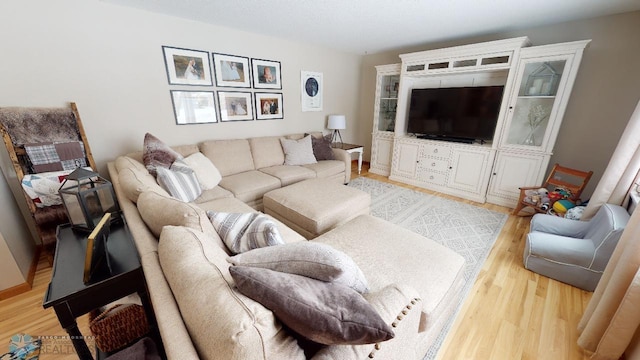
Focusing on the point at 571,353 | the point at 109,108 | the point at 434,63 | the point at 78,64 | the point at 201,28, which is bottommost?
the point at 571,353

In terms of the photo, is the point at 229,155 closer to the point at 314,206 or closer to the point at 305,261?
the point at 314,206

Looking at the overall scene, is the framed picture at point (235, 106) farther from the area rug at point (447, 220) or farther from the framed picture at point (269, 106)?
the area rug at point (447, 220)

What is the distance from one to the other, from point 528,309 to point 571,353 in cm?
29

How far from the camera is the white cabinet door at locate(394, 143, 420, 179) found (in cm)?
371

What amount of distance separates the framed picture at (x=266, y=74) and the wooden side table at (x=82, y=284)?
2.60 metres

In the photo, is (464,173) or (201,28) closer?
(201,28)

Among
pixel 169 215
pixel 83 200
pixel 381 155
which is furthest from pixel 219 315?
pixel 381 155

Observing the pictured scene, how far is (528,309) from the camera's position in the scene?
1.58 metres

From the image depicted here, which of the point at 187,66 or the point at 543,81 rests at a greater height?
the point at 187,66

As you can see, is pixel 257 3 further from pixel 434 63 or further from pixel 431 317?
pixel 431 317

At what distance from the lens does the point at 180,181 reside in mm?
2045

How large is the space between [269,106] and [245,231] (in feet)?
8.79

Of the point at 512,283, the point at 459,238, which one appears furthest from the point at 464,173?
the point at 512,283

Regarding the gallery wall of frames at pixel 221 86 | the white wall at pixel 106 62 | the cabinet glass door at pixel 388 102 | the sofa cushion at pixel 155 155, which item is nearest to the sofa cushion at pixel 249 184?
the sofa cushion at pixel 155 155
